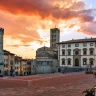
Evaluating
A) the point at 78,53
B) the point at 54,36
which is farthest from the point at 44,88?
the point at 54,36

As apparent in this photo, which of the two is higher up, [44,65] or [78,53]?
[78,53]

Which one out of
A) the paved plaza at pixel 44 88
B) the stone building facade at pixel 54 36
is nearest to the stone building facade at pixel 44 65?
the stone building facade at pixel 54 36

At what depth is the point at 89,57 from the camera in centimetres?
7888

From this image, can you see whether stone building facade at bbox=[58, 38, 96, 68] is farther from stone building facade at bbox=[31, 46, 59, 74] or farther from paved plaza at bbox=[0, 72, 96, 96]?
paved plaza at bbox=[0, 72, 96, 96]

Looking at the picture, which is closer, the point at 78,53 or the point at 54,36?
the point at 78,53

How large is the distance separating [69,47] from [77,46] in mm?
3086

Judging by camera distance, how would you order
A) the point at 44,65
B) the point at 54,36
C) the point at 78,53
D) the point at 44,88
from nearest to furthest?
the point at 44,88 < the point at 78,53 < the point at 44,65 < the point at 54,36

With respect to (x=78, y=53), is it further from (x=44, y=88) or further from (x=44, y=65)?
(x=44, y=88)

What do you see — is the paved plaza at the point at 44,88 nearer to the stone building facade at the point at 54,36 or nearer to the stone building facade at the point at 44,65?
the stone building facade at the point at 44,65

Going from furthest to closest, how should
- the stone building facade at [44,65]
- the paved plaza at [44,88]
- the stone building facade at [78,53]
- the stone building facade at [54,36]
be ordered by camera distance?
the stone building facade at [54,36] → the stone building facade at [44,65] → the stone building facade at [78,53] → the paved plaza at [44,88]

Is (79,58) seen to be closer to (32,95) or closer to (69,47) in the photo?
(69,47)

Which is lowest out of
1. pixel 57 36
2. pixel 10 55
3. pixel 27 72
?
pixel 27 72

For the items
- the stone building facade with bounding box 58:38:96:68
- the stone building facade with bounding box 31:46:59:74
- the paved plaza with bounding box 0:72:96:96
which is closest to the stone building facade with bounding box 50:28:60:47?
the stone building facade with bounding box 31:46:59:74

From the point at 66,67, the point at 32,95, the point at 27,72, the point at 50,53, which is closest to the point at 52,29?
the point at 50,53
